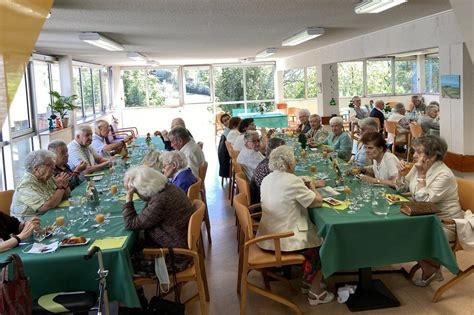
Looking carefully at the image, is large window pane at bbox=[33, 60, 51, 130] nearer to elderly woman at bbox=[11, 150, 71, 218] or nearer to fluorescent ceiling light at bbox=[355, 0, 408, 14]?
elderly woman at bbox=[11, 150, 71, 218]

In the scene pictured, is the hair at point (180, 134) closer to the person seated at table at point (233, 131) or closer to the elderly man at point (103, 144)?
the person seated at table at point (233, 131)

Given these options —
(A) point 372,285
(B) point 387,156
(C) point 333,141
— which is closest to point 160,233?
(A) point 372,285

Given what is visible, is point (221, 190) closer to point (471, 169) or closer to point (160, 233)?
point (471, 169)

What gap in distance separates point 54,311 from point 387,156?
9.93 feet

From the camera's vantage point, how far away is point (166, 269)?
298 centimetres

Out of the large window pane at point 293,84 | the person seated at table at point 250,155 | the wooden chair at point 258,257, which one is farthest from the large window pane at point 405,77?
the wooden chair at point 258,257

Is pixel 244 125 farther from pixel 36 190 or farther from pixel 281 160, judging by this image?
pixel 36 190

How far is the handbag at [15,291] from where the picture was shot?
235 cm

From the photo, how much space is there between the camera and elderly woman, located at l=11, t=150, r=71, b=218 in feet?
11.7

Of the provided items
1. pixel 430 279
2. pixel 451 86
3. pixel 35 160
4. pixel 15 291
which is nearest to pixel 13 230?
pixel 35 160

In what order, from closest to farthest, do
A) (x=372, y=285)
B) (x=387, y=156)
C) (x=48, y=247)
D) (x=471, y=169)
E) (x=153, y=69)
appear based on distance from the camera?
(x=48, y=247), (x=372, y=285), (x=387, y=156), (x=471, y=169), (x=153, y=69)

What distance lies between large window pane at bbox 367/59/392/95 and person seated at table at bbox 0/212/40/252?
1355 centimetres

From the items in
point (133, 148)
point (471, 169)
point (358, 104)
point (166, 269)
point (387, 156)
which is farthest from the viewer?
point (358, 104)

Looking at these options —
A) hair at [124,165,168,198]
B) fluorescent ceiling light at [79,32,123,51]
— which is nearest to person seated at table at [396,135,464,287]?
A: hair at [124,165,168,198]
